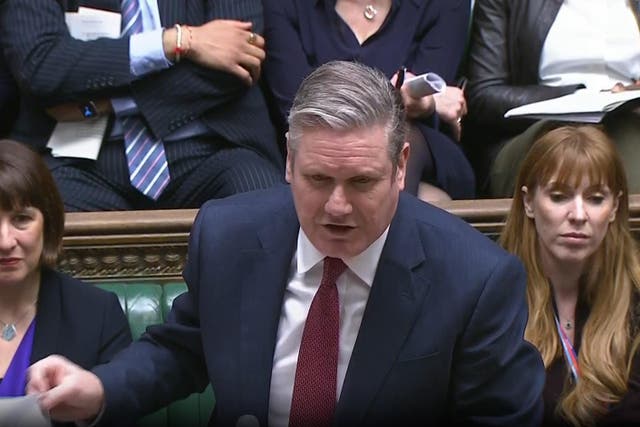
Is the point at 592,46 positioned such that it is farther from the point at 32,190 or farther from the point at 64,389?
the point at 64,389

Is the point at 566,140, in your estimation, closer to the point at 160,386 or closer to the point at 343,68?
the point at 343,68

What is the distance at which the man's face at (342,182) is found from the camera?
164cm

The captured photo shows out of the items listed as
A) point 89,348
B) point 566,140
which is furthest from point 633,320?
point 89,348

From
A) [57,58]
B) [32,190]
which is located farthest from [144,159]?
[32,190]

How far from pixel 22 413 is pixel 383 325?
54cm

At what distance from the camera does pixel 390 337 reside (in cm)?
177

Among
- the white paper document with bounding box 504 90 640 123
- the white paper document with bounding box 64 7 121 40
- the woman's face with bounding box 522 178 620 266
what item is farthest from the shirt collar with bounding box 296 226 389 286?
the white paper document with bounding box 64 7 121 40

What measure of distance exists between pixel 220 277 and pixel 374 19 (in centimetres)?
125

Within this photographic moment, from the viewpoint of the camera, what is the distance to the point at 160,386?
1801 millimetres

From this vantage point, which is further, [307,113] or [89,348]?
[89,348]

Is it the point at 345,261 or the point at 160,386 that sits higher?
the point at 345,261

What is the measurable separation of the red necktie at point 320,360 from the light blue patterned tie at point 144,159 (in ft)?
3.18

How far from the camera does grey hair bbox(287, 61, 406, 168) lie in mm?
1646

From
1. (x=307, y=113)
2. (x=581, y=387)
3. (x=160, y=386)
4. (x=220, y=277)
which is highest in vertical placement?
(x=307, y=113)
